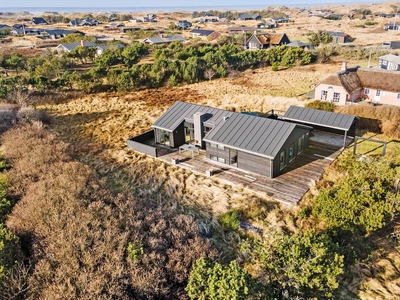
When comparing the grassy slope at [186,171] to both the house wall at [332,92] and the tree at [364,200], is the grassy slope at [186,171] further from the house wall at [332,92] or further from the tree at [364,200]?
the house wall at [332,92]

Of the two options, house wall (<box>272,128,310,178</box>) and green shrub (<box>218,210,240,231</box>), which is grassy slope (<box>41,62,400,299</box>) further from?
house wall (<box>272,128,310,178</box>)

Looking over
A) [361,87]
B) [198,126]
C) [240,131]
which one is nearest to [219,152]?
[240,131]

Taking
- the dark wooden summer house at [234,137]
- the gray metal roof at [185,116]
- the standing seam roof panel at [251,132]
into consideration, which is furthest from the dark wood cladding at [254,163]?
the gray metal roof at [185,116]

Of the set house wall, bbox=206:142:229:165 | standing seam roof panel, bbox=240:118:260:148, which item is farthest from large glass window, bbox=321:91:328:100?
house wall, bbox=206:142:229:165

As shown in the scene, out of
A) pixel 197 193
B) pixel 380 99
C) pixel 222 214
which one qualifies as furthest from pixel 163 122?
pixel 380 99

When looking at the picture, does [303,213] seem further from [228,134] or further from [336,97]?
[336,97]
